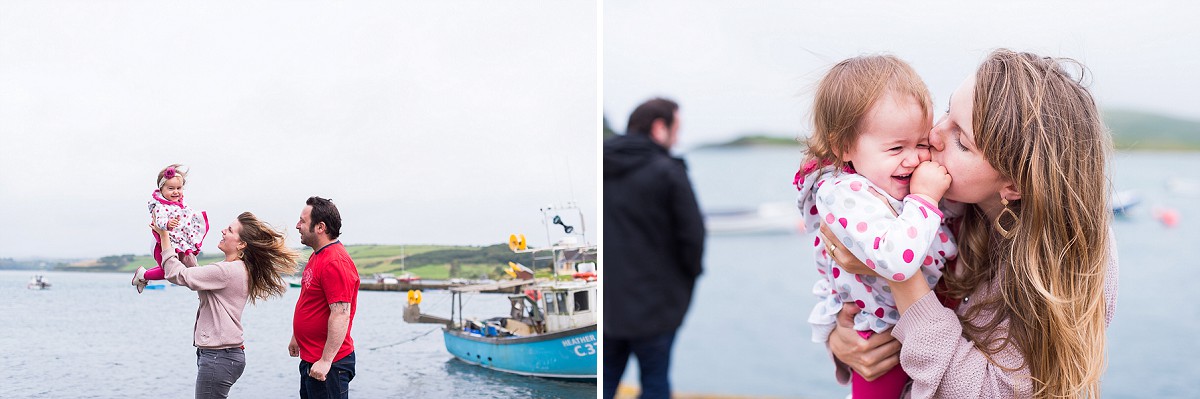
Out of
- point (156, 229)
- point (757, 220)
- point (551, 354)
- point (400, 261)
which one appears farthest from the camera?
point (757, 220)

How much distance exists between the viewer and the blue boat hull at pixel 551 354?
2.48m

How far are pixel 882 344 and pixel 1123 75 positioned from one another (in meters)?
3.34

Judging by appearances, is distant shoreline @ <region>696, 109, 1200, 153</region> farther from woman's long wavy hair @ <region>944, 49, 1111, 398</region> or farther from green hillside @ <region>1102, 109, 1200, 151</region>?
woman's long wavy hair @ <region>944, 49, 1111, 398</region>

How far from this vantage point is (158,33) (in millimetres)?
2193

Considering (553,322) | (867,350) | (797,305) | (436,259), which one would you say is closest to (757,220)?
(797,305)

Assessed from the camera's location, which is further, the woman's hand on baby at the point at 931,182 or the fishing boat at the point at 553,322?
the fishing boat at the point at 553,322

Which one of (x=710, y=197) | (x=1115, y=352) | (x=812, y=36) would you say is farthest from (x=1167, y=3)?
(x=1115, y=352)

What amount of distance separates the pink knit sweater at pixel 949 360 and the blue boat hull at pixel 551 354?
1.32 meters

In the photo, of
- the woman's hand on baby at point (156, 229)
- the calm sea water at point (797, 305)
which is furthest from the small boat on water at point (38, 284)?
the calm sea water at point (797, 305)

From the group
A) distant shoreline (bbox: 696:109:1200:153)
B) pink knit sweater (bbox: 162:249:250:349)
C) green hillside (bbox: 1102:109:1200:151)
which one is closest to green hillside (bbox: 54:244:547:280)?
pink knit sweater (bbox: 162:249:250:349)

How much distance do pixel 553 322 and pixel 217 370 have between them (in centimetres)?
91

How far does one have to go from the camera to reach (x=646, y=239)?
2512 mm

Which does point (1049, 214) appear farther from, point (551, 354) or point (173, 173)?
point (173, 173)

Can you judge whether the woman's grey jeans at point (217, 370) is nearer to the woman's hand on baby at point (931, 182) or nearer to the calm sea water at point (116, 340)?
the calm sea water at point (116, 340)
